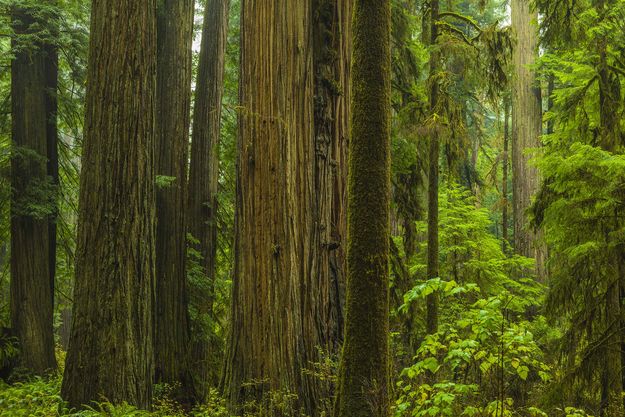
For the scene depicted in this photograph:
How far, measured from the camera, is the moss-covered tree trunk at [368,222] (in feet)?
11.8

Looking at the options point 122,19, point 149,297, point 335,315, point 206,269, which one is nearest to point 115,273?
point 149,297

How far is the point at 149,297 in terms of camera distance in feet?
21.5

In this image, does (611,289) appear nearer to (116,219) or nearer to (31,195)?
(116,219)

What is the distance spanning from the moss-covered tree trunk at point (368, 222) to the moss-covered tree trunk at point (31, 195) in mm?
8501

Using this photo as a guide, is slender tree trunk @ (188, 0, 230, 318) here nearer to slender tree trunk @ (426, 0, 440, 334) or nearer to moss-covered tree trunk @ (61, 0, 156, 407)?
slender tree trunk @ (426, 0, 440, 334)

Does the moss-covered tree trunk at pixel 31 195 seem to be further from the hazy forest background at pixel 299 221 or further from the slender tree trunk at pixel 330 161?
the slender tree trunk at pixel 330 161

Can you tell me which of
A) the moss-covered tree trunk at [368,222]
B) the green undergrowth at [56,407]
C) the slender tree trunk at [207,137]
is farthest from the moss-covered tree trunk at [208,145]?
the moss-covered tree trunk at [368,222]

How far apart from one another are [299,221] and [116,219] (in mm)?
2014

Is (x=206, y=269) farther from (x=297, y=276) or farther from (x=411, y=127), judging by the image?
(x=297, y=276)

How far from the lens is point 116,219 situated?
20.5 feet

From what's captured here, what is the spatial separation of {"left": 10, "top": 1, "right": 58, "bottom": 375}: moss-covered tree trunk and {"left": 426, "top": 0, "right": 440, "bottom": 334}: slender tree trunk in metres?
6.86

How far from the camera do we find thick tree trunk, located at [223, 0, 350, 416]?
5.62 m

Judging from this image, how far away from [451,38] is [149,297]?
6.08 metres

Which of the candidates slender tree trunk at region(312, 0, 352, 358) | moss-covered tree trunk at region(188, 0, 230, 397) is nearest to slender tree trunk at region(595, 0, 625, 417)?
slender tree trunk at region(312, 0, 352, 358)
